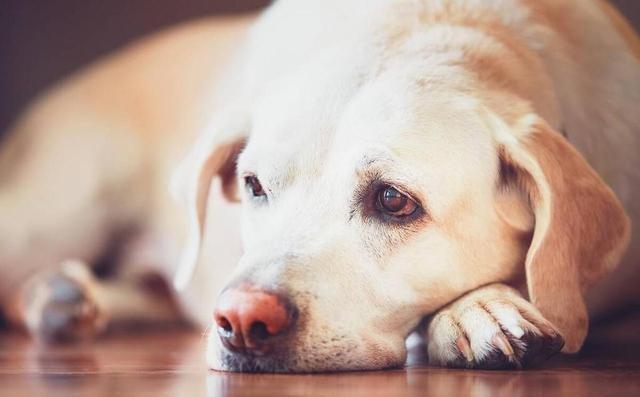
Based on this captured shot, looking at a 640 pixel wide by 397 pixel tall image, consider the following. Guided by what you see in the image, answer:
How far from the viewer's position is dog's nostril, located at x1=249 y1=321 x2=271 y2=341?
6.51ft

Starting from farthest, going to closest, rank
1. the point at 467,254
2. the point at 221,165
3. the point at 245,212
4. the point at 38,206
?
the point at 38,206 < the point at 221,165 < the point at 245,212 < the point at 467,254

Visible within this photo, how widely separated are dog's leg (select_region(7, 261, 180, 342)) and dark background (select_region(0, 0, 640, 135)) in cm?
144

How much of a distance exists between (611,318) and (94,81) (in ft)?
7.00

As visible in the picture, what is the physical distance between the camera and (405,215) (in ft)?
7.26

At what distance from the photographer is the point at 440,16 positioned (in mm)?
2584

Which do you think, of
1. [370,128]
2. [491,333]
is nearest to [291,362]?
[491,333]

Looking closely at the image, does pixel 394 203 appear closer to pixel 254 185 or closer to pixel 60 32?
pixel 254 185

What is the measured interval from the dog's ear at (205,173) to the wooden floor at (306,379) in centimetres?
35

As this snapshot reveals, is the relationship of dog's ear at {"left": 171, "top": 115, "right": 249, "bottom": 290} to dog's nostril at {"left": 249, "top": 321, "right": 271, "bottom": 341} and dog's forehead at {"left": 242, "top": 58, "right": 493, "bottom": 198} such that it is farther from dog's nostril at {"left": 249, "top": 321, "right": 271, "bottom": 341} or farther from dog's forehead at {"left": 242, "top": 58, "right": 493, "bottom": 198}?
dog's nostril at {"left": 249, "top": 321, "right": 271, "bottom": 341}

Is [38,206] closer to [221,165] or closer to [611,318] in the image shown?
[221,165]

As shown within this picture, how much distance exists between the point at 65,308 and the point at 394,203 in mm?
1500

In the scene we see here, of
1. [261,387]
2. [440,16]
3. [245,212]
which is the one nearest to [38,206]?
[245,212]

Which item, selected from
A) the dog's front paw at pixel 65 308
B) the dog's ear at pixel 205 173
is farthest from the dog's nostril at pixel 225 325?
the dog's front paw at pixel 65 308

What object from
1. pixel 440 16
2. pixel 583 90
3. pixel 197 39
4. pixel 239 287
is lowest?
pixel 239 287
